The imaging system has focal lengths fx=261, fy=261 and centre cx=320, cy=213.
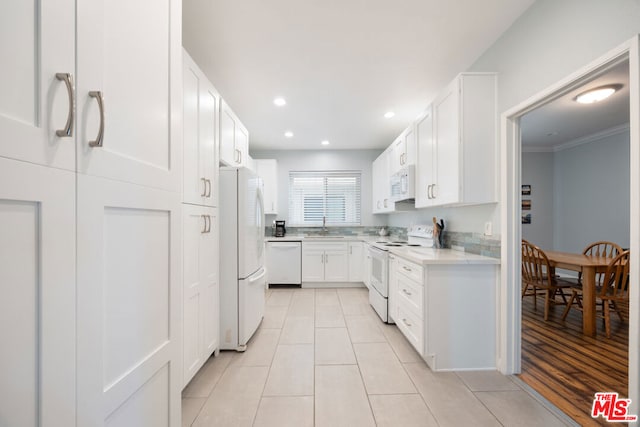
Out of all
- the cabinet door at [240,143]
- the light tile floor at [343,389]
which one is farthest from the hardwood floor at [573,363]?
the cabinet door at [240,143]

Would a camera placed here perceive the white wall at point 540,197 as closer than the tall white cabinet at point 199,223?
No

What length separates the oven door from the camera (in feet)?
9.96

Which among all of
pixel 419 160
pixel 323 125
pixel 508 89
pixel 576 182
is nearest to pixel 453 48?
pixel 508 89

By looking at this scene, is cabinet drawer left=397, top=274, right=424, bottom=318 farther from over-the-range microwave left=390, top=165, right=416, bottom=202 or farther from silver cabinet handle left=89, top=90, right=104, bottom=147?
silver cabinet handle left=89, top=90, right=104, bottom=147

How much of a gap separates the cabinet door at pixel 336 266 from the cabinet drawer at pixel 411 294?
1.99 metres

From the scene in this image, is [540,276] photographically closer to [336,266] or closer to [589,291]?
[589,291]

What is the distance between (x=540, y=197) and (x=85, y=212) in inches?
281

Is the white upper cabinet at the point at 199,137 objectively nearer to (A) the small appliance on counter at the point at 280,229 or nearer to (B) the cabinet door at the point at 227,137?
(B) the cabinet door at the point at 227,137

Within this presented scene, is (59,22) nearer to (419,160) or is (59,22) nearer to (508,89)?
(508,89)

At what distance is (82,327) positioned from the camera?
0.59 meters

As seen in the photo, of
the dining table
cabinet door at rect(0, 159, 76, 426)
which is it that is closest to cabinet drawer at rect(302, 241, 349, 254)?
the dining table

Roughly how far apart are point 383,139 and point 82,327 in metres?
4.67

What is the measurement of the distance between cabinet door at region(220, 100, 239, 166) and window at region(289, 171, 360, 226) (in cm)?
256

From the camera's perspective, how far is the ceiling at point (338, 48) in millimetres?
1806
